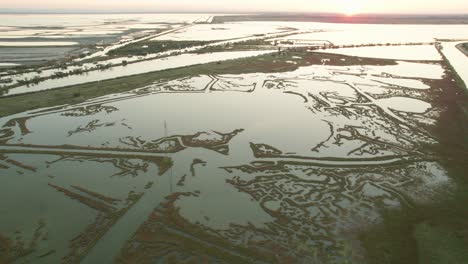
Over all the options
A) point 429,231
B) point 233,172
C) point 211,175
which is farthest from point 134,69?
point 429,231

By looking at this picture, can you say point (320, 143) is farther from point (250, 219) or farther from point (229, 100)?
point (229, 100)

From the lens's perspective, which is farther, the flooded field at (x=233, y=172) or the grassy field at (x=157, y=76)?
the grassy field at (x=157, y=76)

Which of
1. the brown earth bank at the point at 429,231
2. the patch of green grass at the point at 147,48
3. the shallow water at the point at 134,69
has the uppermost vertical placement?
the patch of green grass at the point at 147,48

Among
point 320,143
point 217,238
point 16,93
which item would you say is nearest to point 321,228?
point 217,238

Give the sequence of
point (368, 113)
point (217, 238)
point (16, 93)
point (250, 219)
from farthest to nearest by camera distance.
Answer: point (16, 93) < point (368, 113) < point (250, 219) < point (217, 238)

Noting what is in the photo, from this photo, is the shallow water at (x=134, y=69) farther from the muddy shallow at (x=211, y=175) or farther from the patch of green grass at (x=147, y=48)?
the muddy shallow at (x=211, y=175)

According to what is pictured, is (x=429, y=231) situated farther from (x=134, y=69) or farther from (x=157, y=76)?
(x=134, y=69)

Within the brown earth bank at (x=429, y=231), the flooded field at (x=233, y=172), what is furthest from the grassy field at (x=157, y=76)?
the brown earth bank at (x=429, y=231)

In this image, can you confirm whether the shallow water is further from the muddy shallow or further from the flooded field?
the muddy shallow
